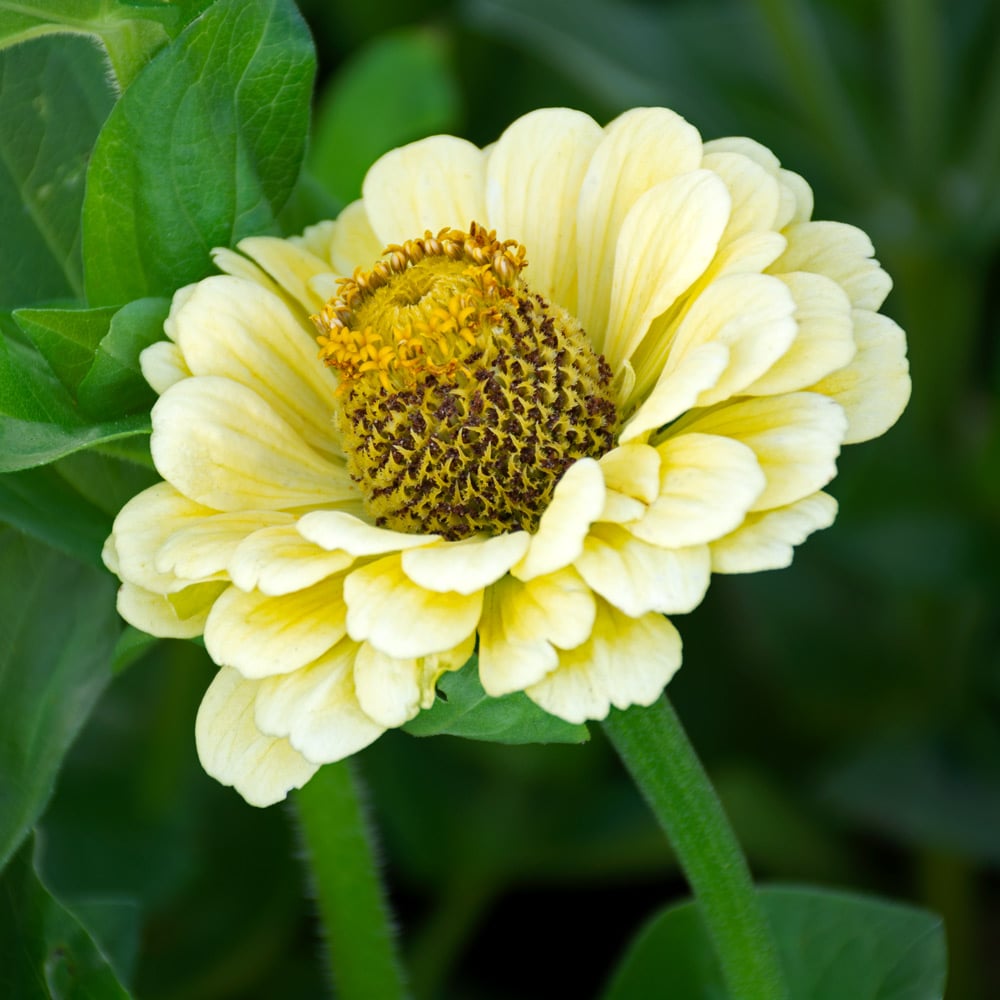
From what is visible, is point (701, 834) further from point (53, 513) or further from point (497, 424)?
point (53, 513)

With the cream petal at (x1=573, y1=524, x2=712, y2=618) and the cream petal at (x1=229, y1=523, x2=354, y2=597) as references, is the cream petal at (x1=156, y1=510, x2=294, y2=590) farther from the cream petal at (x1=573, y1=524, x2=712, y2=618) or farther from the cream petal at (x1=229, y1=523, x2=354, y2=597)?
the cream petal at (x1=573, y1=524, x2=712, y2=618)

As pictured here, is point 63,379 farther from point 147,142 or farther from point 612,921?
point 612,921

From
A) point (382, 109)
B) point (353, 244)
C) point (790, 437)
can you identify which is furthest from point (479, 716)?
point (382, 109)

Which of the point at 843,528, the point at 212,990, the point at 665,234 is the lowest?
the point at 212,990

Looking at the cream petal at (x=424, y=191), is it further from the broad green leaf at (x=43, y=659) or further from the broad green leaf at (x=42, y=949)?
the broad green leaf at (x=42, y=949)

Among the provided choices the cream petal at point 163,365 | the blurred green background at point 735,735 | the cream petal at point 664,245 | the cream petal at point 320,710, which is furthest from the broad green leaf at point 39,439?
the blurred green background at point 735,735

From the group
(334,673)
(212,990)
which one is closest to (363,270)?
(334,673)
